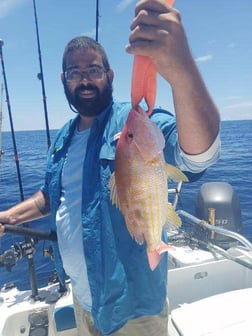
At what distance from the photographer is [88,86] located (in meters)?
2.10

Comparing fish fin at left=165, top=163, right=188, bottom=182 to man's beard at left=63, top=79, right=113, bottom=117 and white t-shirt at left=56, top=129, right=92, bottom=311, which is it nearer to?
white t-shirt at left=56, top=129, right=92, bottom=311

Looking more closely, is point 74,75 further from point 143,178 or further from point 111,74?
point 143,178

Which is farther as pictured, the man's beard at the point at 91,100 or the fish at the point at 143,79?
the man's beard at the point at 91,100

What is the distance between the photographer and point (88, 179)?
1.91 m

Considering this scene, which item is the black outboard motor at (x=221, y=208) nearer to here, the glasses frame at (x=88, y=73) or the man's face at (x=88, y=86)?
the man's face at (x=88, y=86)

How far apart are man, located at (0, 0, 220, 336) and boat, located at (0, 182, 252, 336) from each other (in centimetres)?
37

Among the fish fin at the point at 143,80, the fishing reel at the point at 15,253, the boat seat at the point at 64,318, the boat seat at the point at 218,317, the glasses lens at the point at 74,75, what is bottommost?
the boat seat at the point at 64,318

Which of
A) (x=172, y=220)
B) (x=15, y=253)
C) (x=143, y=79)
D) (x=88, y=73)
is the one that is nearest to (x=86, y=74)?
(x=88, y=73)

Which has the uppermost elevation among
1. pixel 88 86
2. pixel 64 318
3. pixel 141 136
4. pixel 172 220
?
pixel 88 86

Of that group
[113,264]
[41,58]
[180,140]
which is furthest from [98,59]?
[41,58]

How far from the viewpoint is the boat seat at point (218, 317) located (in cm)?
201

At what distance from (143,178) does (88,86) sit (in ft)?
3.75

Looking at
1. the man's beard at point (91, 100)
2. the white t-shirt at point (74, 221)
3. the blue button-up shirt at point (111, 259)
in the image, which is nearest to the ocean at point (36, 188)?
the white t-shirt at point (74, 221)

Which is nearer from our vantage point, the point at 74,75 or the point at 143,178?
the point at 143,178
